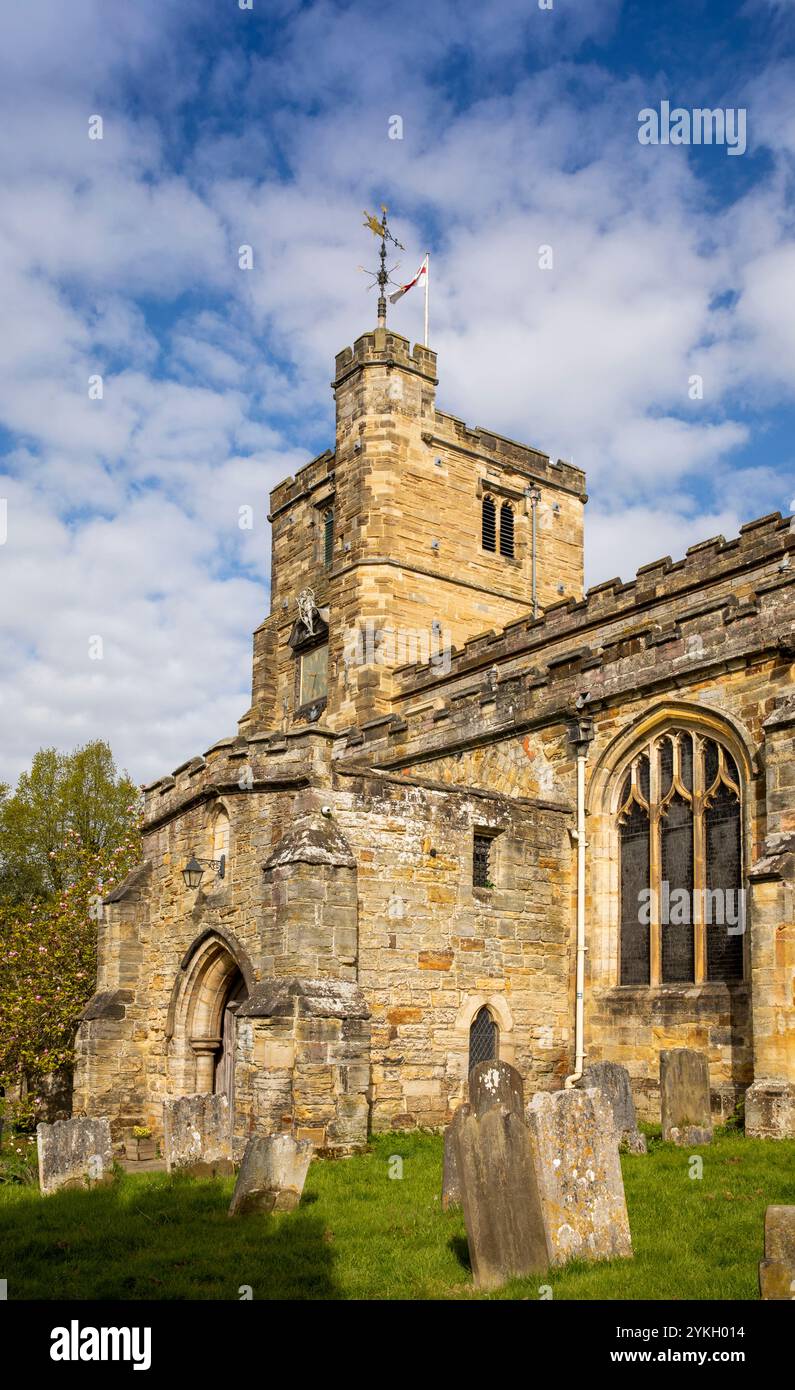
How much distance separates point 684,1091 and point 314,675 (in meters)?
19.1

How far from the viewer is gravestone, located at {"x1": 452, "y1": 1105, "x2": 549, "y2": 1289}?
768 cm

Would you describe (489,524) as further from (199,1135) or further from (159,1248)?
(159,1248)

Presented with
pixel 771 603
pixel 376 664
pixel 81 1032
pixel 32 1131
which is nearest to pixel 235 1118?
pixel 81 1032

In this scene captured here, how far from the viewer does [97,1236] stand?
9633 mm

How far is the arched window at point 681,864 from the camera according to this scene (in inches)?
607

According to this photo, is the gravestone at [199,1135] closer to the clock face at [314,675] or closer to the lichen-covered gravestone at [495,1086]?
the lichen-covered gravestone at [495,1086]

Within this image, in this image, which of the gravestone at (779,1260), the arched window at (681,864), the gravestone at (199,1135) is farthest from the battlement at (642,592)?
the gravestone at (779,1260)

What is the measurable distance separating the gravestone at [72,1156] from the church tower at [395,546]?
618 inches

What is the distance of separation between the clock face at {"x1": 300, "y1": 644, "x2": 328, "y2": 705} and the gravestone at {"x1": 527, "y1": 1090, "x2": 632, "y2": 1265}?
22.0 meters

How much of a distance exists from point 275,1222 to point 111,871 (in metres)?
15.9

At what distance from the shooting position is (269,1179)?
10078mm

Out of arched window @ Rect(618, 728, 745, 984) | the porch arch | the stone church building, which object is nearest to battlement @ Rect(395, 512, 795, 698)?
the stone church building

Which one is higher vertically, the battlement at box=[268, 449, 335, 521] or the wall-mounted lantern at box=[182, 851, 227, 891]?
the battlement at box=[268, 449, 335, 521]

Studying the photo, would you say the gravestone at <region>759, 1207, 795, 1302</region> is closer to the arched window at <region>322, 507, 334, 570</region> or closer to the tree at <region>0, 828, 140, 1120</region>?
the tree at <region>0, 828, 140, 1120</region>
